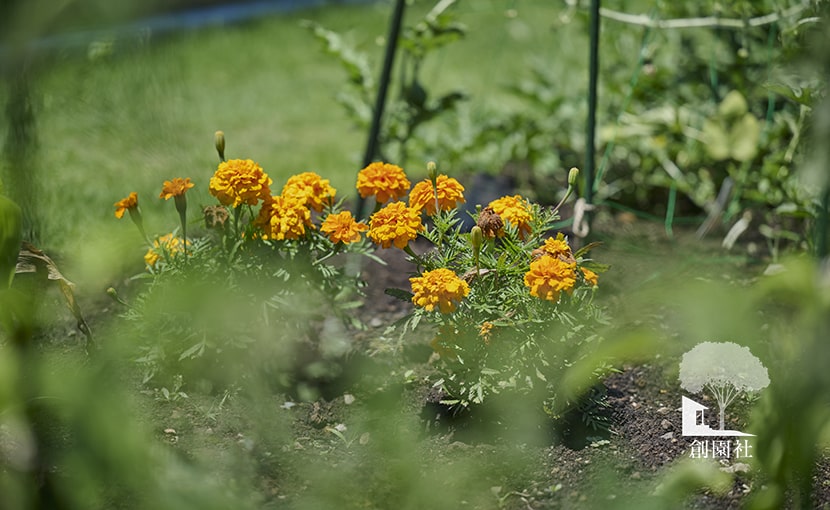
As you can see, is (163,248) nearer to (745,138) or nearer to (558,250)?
(558,250)

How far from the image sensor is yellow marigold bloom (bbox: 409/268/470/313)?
158 cm

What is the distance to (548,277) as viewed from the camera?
1.57m

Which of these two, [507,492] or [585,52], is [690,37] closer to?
[585,52]

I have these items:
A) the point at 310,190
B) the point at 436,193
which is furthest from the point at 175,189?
the point at 436,193

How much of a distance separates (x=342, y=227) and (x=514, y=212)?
336mm

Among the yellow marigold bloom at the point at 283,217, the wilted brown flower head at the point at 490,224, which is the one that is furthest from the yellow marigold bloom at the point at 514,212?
the yellow marigold bloom at the point at 283,217

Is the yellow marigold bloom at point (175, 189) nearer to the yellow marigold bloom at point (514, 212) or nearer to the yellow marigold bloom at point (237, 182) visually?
the yellow marigold bloom at point (237, 182)

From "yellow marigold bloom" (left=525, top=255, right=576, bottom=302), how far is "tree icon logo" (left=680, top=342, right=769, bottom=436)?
0.34 m

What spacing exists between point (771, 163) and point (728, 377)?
1.13m

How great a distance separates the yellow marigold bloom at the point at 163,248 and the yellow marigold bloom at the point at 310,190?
0.83ft

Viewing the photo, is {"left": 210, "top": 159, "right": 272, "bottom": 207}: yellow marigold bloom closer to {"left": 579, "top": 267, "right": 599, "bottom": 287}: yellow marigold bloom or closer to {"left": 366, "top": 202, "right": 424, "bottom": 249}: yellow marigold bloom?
{"left": 366, "top": 202, "right": 424, "bottom": 249}: yellow marigold bloom

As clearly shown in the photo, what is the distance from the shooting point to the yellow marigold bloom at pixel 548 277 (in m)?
1.56

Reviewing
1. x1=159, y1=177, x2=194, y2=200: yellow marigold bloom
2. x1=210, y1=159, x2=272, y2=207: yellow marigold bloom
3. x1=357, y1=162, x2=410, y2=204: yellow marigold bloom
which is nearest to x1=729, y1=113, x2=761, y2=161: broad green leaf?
x1=357, y1=162, x2=410, y2=204: yellow marigold bloom

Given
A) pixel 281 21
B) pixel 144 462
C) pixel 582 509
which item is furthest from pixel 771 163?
pixel 281 21
